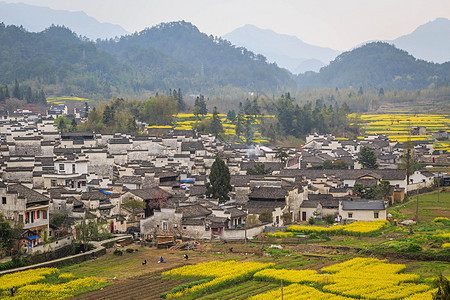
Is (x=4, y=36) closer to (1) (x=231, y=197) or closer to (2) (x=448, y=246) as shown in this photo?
(1) (x=231, y=197)

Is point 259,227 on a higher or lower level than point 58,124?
lower

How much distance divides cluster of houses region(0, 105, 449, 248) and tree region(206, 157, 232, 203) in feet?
2.56

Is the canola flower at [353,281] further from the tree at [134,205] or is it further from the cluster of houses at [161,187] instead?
the tree at [134,205]

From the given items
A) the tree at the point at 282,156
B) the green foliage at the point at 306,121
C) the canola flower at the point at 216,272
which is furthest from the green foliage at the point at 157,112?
the canola flower at the point at 216,272

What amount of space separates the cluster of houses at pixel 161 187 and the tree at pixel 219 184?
30.7 inches

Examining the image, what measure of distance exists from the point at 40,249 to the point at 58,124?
46.1 meters

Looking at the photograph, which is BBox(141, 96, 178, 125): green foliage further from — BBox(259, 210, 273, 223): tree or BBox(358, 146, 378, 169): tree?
BBox(259, 210, 273, 223): tree

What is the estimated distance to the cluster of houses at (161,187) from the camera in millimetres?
41719

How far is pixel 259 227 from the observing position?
43.3 meters

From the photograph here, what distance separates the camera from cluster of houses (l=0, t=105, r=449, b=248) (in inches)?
1642

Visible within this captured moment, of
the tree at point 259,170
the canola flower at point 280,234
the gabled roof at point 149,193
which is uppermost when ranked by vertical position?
the tree at point 259,170

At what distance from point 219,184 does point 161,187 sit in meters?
5.40

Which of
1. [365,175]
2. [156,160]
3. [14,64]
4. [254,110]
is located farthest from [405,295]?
[14,64]

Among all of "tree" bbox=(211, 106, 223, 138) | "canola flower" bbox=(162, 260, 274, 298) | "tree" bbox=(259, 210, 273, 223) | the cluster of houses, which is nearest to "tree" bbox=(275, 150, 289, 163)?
the cluster of houses
